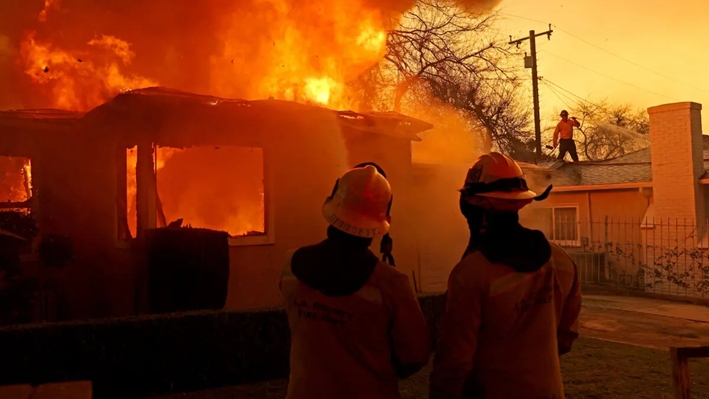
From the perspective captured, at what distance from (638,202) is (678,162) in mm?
1724

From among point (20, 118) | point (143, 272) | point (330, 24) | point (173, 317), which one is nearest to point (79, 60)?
point (20, 118)

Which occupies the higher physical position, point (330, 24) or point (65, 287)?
point (330, 24)

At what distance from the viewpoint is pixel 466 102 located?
20.5m

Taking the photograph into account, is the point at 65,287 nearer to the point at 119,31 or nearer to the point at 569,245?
the point at 119,31

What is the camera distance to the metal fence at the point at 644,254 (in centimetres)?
1433

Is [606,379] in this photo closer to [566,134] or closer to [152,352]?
[152,352]

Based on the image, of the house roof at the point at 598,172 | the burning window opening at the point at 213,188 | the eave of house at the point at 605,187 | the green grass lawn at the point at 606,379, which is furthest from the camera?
the house roof at the point at 598,172

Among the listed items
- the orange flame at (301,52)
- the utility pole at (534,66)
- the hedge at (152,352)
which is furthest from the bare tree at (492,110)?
the hedge at (152,352)

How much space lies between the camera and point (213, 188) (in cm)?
1059

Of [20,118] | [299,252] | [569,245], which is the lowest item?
[569,245]

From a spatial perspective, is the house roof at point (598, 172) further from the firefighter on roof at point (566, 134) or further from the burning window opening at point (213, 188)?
the burning window opening at point (213, 188)

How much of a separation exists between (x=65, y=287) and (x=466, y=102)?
14675 mm

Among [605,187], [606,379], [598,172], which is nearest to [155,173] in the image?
[606,379]

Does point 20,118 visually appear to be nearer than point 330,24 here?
Yes
